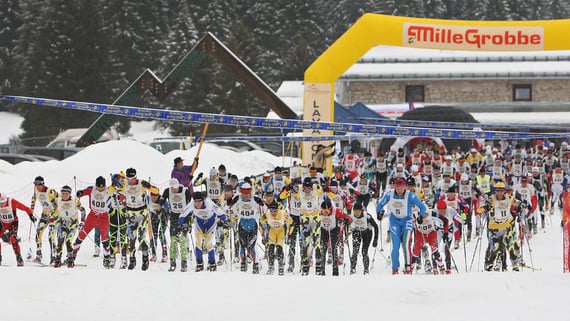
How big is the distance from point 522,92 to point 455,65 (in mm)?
3993

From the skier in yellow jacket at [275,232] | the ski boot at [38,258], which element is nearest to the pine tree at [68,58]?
the ski boot at [38,258]

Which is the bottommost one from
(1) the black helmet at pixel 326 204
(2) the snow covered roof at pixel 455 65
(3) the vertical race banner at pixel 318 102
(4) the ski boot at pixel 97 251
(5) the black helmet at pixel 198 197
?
(4) the ski boot at pixel 97 251

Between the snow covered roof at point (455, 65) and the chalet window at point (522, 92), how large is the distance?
2.50 ft

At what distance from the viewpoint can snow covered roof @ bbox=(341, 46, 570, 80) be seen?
1843 inches

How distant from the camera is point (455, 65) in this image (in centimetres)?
4862

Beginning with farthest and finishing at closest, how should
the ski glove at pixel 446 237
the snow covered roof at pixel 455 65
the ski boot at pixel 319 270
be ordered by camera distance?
the snow covered roof at pixel 455 65
the ski glove at pixel 446 237
the ski boot at pixel 319 270

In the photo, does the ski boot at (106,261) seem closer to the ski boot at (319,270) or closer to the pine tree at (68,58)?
the ski boot at (319,270)

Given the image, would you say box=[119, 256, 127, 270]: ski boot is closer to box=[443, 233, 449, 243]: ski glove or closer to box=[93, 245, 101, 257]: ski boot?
box=[93, 245, 101, 257]: ski boot

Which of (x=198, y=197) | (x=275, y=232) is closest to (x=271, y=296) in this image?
(x=275, y=232)

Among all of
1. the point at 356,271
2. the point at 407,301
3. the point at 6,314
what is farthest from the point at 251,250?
the point at 6,314

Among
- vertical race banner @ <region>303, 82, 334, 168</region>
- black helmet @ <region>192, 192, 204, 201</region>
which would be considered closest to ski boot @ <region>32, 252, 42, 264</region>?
black helmet @ <region>192, 192, 204, 201</region>

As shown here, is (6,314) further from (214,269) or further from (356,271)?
(356,271)

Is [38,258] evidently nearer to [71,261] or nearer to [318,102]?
[71,261]

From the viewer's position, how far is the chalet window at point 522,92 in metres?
47.4
